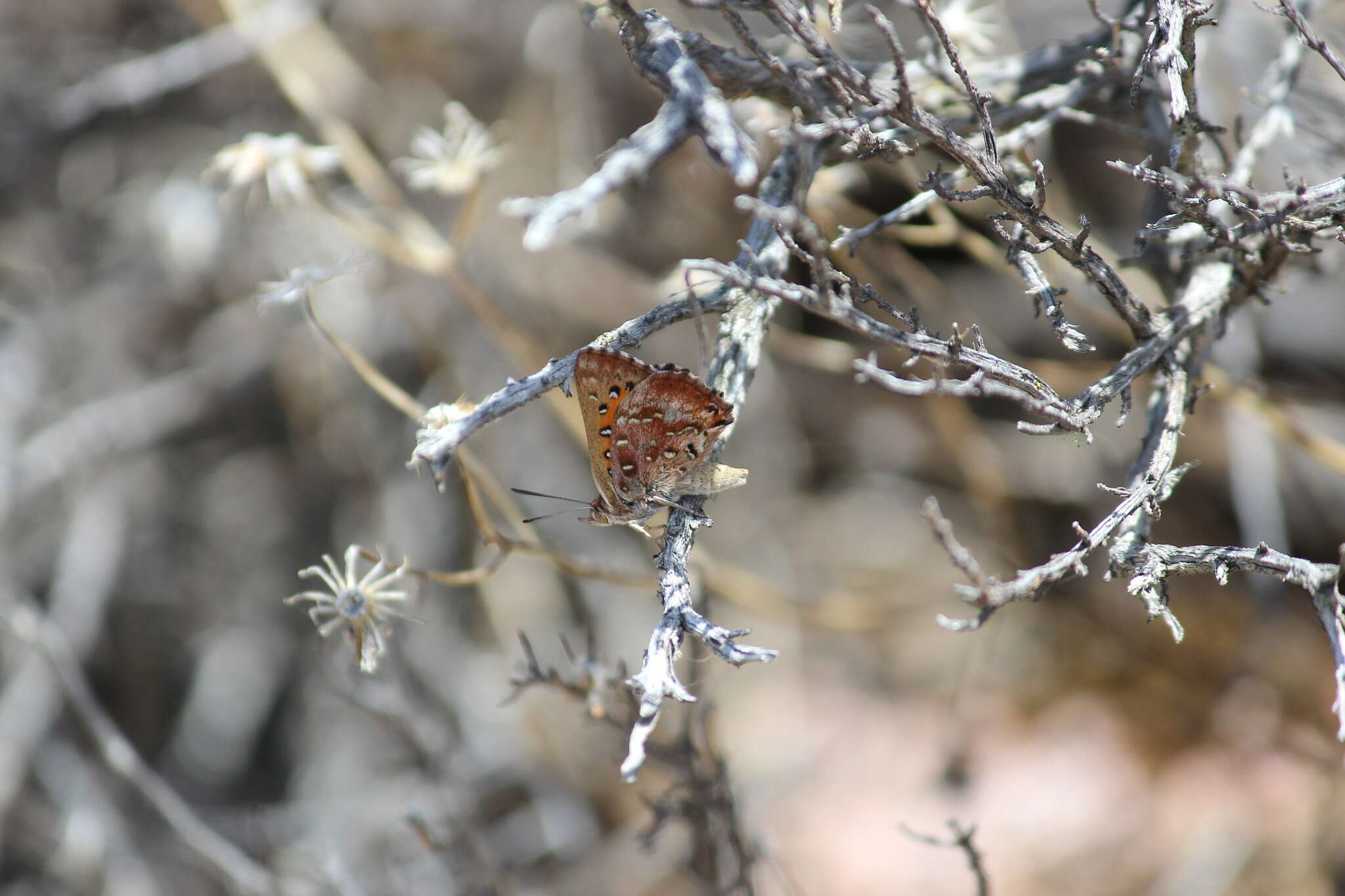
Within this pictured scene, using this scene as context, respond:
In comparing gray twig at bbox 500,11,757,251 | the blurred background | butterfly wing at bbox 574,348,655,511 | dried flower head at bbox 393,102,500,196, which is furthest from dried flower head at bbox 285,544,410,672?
the blurred background

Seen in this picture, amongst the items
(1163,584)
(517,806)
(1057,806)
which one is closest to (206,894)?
(517,806)

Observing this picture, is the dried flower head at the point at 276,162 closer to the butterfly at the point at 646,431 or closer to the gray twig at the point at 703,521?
the butterfly at the point at 646,431

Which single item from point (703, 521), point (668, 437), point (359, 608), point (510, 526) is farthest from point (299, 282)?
point (510, 526)


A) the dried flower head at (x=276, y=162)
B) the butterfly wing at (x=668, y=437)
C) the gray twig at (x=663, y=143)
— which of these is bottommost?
the butterfly wing at (x=668, y=437)

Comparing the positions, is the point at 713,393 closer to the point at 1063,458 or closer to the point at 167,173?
the point at 1063,458

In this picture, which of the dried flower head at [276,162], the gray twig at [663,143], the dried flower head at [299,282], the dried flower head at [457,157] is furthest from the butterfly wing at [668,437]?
the dried flower head at [276,162]

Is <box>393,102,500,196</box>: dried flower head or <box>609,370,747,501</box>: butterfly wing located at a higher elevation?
<box>393,102,500,196</box>: dried flower head

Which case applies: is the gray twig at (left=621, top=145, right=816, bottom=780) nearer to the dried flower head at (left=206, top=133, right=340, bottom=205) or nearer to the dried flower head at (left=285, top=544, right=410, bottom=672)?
the dried flower head at (left=285, top=544, right=410, bottom=672)

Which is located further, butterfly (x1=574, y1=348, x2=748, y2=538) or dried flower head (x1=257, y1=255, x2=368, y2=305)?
dried flower head (x1=257, y1=255, x2=368, y2=305)

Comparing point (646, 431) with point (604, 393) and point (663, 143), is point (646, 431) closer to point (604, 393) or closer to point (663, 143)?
point (604, 393)
